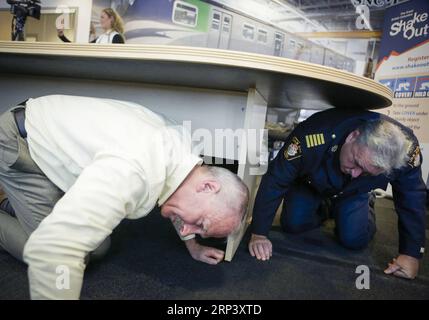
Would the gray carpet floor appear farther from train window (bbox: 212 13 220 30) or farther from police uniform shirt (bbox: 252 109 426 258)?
train window (bbox: 212 13 220 30)

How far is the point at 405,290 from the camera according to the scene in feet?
2.70

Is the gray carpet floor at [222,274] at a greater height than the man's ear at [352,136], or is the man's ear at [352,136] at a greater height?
the man's ear at [352,136]

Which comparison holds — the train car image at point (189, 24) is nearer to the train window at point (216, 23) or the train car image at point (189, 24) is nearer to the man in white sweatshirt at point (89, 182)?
the train window at point (216, 23)

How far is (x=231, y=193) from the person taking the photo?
0.59 meters

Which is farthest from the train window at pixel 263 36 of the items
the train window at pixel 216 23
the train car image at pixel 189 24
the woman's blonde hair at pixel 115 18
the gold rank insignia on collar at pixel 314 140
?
the gold rank insignia on collar at pixel 314 140

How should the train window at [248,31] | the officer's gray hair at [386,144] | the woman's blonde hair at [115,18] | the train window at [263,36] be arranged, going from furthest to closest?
1. the train window at [263,36]
2. the train window at [248,31]
3. the woman's blonde hair at [115,18]
4. the officer's gray hair at [386,144]

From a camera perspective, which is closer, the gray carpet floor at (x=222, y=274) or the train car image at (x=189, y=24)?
the gray carpet floor at (x=222, y=274)

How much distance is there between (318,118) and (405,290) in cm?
60

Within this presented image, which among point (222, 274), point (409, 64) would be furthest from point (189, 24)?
point (222, 274)

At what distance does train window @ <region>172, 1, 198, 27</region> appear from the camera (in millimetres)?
3650

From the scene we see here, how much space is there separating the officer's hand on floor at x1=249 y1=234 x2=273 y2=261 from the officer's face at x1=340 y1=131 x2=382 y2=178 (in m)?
→ 0.37

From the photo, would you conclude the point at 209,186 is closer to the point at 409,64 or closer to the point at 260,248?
the point at 260,248

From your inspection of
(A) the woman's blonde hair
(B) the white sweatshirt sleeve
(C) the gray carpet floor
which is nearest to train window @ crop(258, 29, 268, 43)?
(A) the woman's blonde hair

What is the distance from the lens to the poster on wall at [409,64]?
8.50 feet
